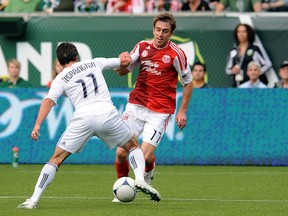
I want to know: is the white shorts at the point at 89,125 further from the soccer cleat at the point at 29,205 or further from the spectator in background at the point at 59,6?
the spectator in background at the point at 59,6

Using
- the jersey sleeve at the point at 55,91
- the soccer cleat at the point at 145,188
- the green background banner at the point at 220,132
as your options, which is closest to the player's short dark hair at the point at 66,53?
the jersey sleeve at the point at 55,91

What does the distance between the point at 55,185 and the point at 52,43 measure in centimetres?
615

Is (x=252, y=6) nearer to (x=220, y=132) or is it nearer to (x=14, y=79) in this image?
(x=220, y=132)

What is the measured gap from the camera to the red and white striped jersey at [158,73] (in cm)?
1220

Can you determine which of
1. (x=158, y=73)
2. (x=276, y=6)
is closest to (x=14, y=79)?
(x=276, y=6)

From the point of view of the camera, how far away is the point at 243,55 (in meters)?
18.5

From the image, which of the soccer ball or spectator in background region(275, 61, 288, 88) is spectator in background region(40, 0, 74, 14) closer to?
spectator in background region(275, 61, 288, 88)

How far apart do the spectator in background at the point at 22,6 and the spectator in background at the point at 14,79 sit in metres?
1.84

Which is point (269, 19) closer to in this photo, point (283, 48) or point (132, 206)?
point (283, 48)

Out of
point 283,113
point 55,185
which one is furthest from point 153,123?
point 283,113

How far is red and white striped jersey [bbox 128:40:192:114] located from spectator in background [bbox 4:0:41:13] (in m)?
8.19

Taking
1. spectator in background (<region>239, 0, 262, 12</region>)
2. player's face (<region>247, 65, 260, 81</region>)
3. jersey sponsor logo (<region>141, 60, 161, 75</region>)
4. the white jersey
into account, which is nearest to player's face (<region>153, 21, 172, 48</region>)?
jersey sponsor logo (<region>141, 60, 161, 75</region>)

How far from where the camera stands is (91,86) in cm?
1114

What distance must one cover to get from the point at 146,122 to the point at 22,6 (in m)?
8.58
